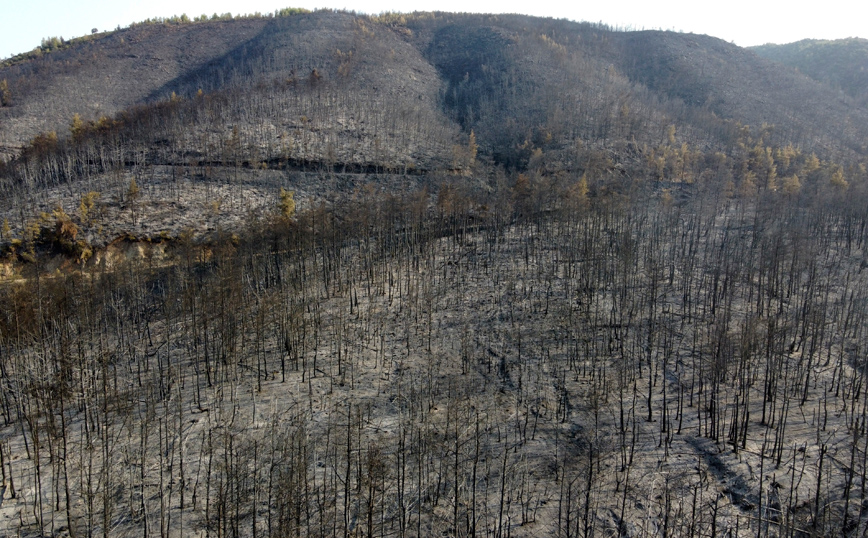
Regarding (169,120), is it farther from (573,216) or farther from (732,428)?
(732,428)

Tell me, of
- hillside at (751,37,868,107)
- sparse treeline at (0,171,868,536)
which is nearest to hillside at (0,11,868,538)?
sparse treeline at (0,171,868,536)

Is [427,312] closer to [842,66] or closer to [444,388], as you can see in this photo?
[444,388]

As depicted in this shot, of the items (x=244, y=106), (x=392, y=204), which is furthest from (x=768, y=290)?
(x=244, y=106)

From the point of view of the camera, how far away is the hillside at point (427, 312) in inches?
885

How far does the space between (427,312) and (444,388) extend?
11124 millimetres

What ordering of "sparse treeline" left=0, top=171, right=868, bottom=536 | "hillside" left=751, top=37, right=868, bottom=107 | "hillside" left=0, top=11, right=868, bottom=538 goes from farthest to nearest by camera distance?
"hillside" left=751, top=37, right=868, bottom=107 < "hillside" left=0, top=11, right=868, bottom=538 < "sparse treeline" left=0, top=171, right=868, bottom=536

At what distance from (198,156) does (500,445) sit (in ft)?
233

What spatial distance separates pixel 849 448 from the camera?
24.5m

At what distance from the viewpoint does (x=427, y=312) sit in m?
42.8

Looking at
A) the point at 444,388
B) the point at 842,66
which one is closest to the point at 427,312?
the point at 444,388

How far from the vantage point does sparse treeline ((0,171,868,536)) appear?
2173 cm

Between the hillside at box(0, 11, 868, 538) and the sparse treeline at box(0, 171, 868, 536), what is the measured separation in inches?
9.7

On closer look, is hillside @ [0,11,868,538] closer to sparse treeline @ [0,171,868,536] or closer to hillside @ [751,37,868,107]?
sparse treeline @ [0,171,868,536]

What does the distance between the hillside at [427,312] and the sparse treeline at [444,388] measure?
0.25m
